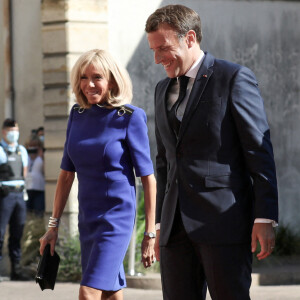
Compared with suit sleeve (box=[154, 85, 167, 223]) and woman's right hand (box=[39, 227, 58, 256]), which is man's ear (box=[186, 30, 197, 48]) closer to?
suit sleeve (box=[154, 85, 167, 223])

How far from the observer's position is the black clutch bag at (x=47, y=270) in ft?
17.1

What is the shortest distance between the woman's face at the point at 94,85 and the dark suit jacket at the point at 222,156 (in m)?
1.16

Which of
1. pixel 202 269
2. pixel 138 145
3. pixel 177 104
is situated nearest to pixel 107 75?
pixel 138 145

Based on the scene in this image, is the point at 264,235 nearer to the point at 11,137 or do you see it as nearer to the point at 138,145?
the point at 138,145

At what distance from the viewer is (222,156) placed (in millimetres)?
4074

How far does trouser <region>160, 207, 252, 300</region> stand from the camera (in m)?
4.02

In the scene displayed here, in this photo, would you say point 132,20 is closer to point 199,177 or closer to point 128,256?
point 128,256

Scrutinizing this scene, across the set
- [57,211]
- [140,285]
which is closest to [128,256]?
[140,285]

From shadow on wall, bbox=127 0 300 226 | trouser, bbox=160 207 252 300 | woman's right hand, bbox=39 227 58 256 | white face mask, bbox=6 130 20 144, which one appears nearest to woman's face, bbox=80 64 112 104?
woman's right hand, bbox=39 227 58 256

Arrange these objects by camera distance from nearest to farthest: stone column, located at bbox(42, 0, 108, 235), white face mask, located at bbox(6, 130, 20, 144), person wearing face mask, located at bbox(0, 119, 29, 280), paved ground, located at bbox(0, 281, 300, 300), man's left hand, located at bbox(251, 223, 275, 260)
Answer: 1. man's left hand, located at bbox(251, 223, 275, 260)
2. paved ground, located at bbox(0, 281, 300, 300)
3. person wearing face mask, located at bbox(0, 119, 29, 280)
4. white face mask, located at bbox(6, 130, 20, 144)
5. stone column, located at bbox(42, 0, 108, 235)

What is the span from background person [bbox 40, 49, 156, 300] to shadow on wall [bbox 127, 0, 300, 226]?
25.4ft

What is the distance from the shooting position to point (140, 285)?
10.2 metres

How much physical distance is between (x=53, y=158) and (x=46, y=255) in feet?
23.9

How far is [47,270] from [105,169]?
65 centimetres
